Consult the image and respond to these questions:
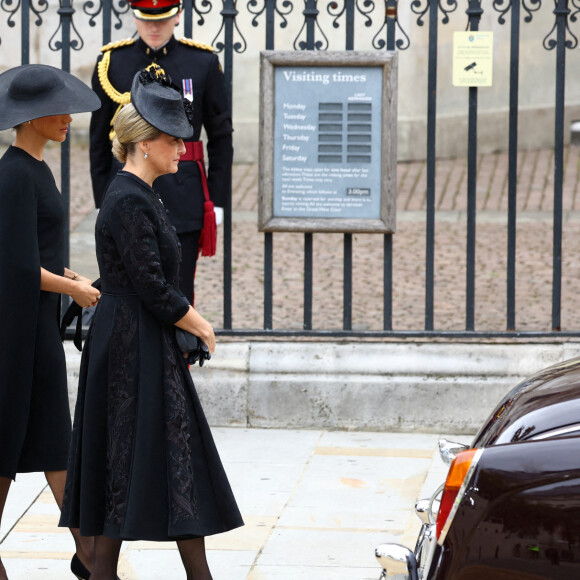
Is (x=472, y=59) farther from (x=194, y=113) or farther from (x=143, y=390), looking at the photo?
(x=143, y=390)

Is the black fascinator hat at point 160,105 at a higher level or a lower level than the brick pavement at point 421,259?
higher

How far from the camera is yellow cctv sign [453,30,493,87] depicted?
602cm

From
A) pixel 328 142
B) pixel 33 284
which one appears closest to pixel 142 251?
pixel 33 284

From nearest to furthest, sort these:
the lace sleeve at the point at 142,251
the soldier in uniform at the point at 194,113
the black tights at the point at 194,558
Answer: the lace sleeve at the point at 142,251 < the black tights at the point at 194,558 < the soldier in uniform at the point at 194,113

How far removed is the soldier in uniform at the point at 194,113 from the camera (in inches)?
227

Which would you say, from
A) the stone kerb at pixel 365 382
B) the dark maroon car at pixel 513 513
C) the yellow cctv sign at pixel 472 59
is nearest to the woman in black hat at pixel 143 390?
the dark maroon car at pixel 513 513

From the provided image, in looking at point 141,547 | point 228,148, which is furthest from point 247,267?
point 141,547

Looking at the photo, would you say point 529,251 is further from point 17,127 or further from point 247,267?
point 17,127

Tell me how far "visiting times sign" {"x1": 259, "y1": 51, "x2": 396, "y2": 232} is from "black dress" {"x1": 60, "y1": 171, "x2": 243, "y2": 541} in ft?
7.61

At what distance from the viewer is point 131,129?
385cm

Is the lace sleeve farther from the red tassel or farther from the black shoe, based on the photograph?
the red tassel

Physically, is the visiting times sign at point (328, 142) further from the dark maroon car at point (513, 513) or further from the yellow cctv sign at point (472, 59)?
the dark maroon car at point (513, 513)

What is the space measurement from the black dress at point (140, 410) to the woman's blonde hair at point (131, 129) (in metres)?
0.11

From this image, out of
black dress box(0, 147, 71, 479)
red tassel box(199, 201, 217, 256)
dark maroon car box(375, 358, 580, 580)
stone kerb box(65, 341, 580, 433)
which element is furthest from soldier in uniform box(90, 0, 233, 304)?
dark maroon car box(375, 358, 580, 580)
